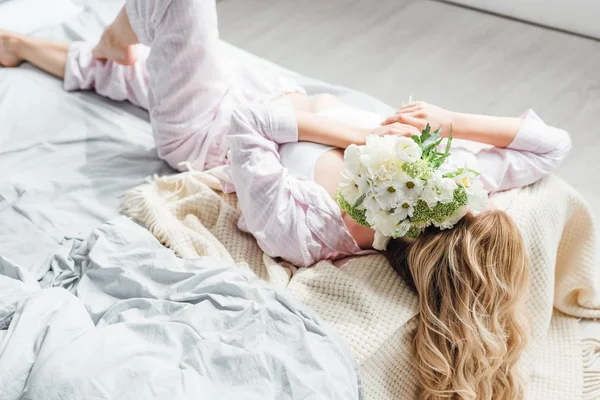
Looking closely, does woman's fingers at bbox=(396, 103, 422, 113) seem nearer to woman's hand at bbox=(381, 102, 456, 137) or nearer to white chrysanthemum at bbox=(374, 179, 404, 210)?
woman's hand at bbox=(381, 102, 456, 137)

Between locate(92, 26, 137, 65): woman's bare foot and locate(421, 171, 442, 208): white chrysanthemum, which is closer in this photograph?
locate(421, 171, 442, 208): white chrysanthemum

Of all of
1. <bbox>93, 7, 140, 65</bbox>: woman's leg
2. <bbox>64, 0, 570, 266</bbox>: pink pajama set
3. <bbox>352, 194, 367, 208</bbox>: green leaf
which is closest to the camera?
<bbox>352, 194, 367, 208</bbox>: green leaf

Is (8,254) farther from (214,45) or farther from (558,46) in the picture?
(558,46)

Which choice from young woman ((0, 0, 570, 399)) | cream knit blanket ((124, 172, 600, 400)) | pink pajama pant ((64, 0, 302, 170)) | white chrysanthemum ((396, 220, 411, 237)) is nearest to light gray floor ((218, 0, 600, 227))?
cream knit blanket ((124, 172, 600, 400))

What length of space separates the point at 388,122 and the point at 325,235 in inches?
11.8

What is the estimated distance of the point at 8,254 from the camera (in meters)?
1.56

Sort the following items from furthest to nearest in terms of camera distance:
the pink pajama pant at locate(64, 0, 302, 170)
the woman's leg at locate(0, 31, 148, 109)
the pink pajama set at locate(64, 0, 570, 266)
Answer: the woman's leg at locate(0, 31, 148, 109) < the pink pajama pant at locate(64, 0, 302, 170) < the pink pajama set at locate(64, 0, 570, 266)

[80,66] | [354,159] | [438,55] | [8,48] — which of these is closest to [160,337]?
[354,159]

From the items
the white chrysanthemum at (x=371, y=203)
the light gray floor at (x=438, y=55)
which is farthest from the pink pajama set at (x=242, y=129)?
the light gray floor at (x=438, y=55)

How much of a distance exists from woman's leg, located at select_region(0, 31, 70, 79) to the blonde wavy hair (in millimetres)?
1239

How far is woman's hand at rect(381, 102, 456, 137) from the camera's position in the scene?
1.53 metres

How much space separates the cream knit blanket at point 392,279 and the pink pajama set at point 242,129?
55 millimetres

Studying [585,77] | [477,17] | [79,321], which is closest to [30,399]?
[79,321]

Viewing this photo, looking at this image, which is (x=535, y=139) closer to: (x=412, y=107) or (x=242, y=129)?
(x=412, y=107)
